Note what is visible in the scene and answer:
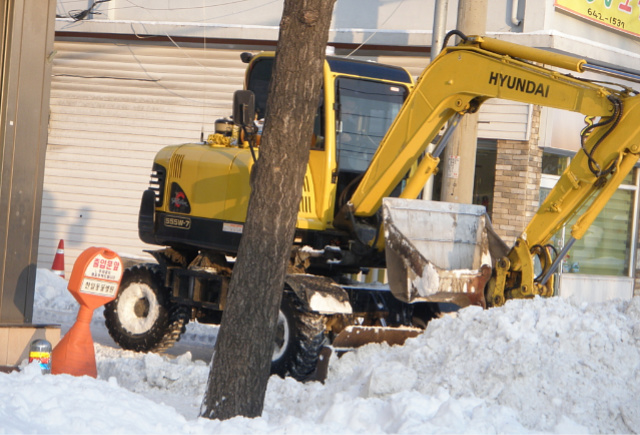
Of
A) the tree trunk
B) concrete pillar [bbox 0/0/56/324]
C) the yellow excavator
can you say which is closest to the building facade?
the yellow excavator

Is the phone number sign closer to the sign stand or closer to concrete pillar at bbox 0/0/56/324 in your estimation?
concrete pillar at bbox 0/0/56/324

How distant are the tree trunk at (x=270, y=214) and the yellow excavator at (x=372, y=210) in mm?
2039

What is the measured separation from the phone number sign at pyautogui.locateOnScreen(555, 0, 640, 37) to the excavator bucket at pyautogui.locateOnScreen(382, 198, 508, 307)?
694 centimetres

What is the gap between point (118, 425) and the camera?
4.97 meters

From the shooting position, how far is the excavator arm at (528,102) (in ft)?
24.2

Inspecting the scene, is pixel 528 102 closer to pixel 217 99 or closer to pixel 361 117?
pixel 361 117

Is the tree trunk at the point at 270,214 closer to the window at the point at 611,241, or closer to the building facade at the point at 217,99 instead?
the building facade at the point at 217,99

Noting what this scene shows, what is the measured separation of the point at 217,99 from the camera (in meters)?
16.2

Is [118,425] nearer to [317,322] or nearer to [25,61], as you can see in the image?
[317,322]

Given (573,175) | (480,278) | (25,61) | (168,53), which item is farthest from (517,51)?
(168,53)

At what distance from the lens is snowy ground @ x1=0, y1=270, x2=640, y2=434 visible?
5.21m

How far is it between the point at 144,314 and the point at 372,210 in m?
3.02

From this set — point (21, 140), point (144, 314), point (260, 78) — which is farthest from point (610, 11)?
point (21, 140)

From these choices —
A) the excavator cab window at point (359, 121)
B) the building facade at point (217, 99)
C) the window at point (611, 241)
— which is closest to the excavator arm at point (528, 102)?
the excavator cab window at point (359, 121)
